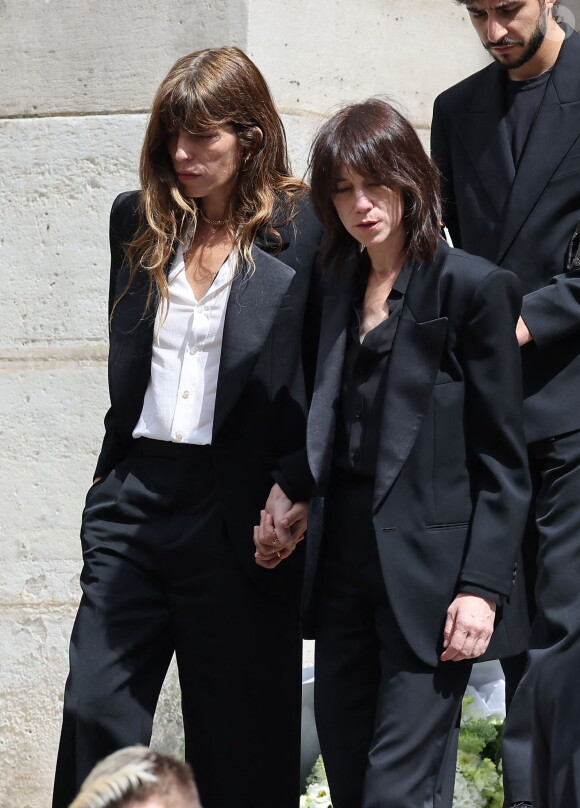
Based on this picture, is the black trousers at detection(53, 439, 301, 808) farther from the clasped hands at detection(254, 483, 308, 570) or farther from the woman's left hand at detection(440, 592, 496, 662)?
the woman's left hand at detection(440, 592, 496, 662)

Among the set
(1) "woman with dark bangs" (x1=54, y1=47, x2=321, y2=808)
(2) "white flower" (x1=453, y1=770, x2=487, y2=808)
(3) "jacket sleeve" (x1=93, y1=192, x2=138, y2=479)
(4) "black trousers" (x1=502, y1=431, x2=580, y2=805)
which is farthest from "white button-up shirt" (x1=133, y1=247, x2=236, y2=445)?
(2) "white flower" (x1=453, y1=770, x2=487, y2=808)

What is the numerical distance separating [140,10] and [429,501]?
2.24 m

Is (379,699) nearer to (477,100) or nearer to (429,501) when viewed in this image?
(429,501)

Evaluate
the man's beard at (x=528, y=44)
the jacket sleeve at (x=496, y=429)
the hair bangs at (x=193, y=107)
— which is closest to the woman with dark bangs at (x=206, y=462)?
the hair bangs at (x=193, y=107)

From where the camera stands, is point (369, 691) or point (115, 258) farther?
point (115, 258)

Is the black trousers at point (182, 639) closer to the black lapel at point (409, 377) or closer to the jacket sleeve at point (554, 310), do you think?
the black lapel at point (409, 377)

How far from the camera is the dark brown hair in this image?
2.97 meters

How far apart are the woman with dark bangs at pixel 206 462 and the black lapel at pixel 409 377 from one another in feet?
1.20

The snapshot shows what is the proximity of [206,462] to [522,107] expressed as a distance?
114 centimetres

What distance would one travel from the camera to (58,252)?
458 centimetres

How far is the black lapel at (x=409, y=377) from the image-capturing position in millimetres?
2900

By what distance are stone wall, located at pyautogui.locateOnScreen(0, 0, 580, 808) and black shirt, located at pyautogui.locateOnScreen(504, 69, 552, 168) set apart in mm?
1200

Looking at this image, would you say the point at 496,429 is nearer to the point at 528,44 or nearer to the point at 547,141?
the point at 547,141

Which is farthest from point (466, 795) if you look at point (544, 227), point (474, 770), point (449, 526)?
point (544, 227)
